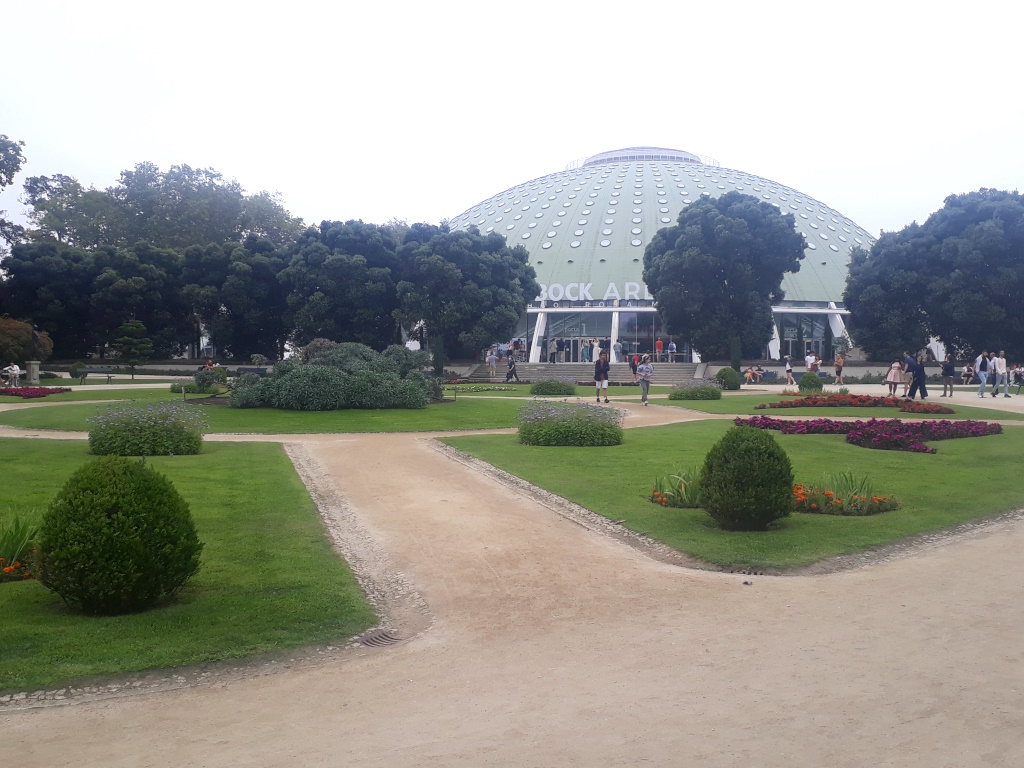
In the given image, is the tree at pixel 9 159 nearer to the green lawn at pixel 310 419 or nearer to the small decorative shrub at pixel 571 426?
the green lawn at pixel 310 419

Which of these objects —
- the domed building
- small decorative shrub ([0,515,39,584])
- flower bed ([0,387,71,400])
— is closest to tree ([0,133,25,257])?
flower bed ([0,387,71,400])

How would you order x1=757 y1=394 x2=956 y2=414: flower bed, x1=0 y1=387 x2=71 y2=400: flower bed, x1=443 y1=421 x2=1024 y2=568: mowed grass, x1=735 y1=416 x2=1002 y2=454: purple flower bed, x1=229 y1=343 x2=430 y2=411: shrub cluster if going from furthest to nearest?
x1=0 y1=387 x2=71 y2=400: flower bed → x1=757 y1=394 x2=956 y2=414: flower bed → x1=229 y1=343 x2=430 y2=411: shrub cluster → x1=735 y1=416 x2=1002 y2=454: purple flower bed → x1=443 y1=421 x2=1024 y2=568: mowed grass

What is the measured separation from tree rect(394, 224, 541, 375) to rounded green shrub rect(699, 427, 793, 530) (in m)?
38.6

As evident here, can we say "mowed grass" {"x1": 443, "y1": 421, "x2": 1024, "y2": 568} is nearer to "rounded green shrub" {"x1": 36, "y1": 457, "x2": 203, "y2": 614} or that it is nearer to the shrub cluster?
"rounded green shrub" {"x1": 36, "y1": 457, "x2": 203, "y2": 614}

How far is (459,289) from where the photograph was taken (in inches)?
1879

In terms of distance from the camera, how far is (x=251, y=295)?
5309cm

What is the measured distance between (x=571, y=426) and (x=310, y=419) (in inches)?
341

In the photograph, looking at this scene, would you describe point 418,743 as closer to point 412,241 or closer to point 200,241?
point 412,241

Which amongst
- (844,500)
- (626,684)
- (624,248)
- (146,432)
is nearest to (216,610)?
(626,684)

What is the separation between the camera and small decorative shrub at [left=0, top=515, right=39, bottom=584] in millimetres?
7043

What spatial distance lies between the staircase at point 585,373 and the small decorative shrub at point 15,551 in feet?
131

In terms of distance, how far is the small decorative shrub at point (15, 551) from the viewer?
7.04m

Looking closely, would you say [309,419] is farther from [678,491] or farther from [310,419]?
[678,491]

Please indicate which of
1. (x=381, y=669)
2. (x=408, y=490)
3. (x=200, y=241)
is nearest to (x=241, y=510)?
(x=408, y=490)
